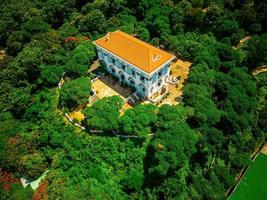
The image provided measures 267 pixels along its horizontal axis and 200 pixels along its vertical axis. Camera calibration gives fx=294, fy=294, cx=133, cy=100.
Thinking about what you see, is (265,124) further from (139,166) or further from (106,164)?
(106,164)

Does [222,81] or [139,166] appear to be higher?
[222,81]

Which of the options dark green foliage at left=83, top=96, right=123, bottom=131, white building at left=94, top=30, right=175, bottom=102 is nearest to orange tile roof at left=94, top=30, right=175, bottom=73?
white building at left=94, top=30, right=175, bottom=102

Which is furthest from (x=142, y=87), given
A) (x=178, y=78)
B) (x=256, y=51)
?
(x=256, y=51)

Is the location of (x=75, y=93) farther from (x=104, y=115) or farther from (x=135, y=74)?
(x=135, y=74)

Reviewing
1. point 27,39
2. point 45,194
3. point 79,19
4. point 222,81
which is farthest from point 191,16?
point 45,194

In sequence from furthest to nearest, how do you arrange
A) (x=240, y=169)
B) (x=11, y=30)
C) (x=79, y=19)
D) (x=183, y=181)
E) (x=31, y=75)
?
(x=11, y=30) < (x=79, y=19) < (x=31, y=75) < (x=240, y=169) < (x=183, y=181)

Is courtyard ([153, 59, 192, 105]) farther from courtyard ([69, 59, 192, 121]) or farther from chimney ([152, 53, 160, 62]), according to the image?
chimney ([152, 53, 160, 62])
